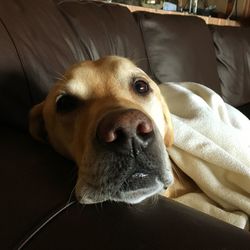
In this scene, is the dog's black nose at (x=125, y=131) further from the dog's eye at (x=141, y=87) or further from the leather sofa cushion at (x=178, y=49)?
the leather sofa cushion at (x=178, y=49)

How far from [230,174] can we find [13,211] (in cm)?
71

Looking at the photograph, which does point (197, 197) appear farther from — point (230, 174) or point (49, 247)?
point (49, 247)

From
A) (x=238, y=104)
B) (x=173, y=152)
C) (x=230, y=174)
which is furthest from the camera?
(x=238, y=104)

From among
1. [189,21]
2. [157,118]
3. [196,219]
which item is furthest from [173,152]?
[189,21]

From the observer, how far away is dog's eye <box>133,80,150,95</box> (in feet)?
4.06

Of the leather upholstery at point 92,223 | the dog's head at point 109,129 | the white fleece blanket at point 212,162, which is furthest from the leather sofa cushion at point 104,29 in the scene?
the leather upholstery at point 92,223

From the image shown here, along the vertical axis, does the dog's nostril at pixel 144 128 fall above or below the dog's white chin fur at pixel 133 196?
above

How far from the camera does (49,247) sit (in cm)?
59

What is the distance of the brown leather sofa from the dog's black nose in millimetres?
119

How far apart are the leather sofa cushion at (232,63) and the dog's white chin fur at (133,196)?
1.81 m

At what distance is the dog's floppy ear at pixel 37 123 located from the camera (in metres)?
1.21

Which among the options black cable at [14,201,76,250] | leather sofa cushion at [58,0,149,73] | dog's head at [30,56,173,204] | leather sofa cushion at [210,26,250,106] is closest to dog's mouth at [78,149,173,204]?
dog's head at [30,56,173,204]

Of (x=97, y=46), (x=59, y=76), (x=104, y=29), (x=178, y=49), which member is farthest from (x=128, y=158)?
(x=178, y=49)

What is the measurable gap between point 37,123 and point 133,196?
54 centimetres
